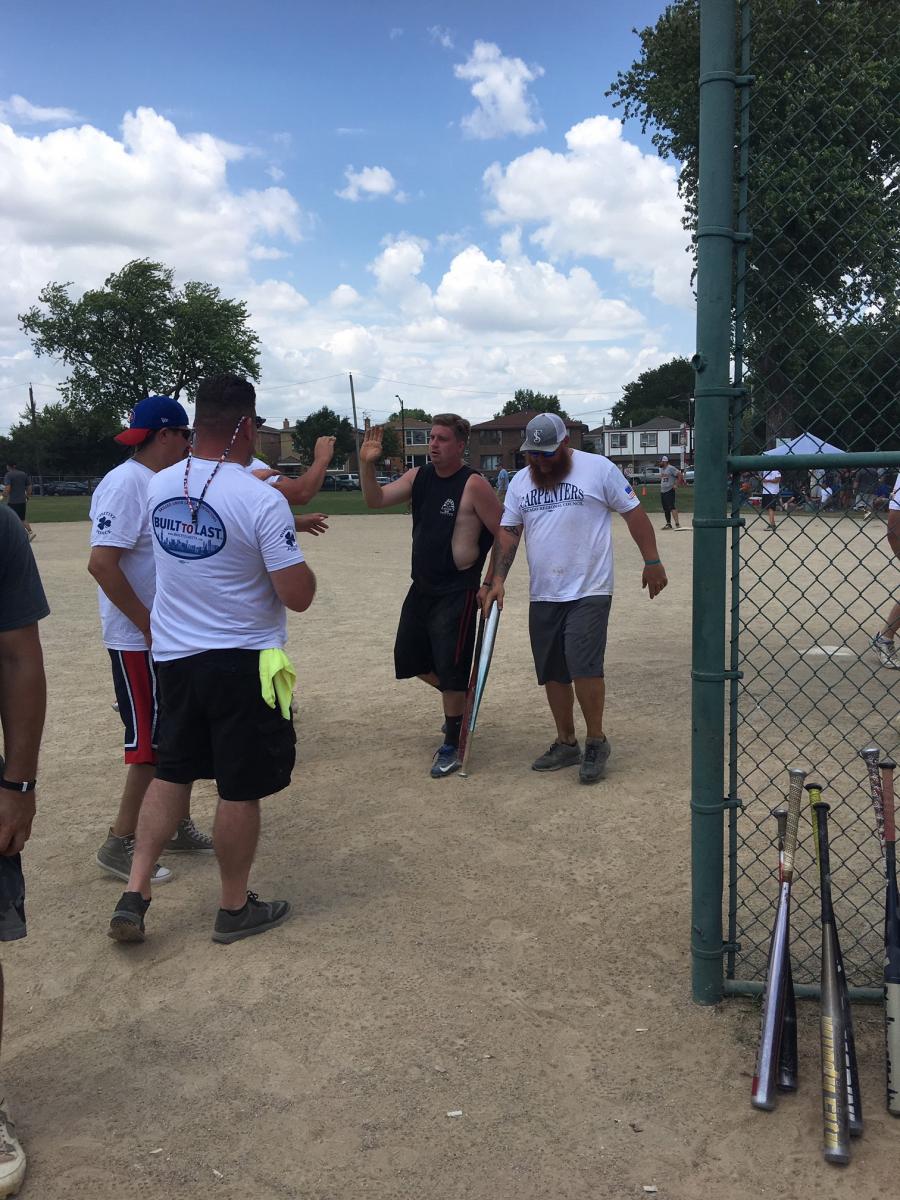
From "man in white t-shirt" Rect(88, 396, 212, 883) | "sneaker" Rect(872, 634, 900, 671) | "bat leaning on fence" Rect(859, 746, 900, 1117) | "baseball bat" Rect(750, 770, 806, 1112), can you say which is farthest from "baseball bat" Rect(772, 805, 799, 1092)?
"sneaker" Rect(872, 634, 900, 671)

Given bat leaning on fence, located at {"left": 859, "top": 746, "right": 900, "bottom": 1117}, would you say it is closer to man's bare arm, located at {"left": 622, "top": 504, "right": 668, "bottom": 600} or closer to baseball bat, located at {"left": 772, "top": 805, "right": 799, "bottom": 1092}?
baseball bat, located at {"left": 772, "top": 805, "right": 799, "bottom": 1092}

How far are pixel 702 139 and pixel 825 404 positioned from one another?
825 mm

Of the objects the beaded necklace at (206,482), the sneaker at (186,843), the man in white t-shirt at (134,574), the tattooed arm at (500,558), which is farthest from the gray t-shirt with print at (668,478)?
the beaded necklace at (206,482)

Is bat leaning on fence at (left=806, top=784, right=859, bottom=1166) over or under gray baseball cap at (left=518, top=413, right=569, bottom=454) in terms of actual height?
under

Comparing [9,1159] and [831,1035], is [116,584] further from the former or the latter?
[831,1035]

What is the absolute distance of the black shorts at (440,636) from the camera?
17.6ft

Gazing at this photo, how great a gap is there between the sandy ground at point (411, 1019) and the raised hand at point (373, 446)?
5.79 ft

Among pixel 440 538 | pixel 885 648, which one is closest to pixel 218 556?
pixel 440 538

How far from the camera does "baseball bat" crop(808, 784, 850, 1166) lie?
92.4 inches

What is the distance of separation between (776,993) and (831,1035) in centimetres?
17

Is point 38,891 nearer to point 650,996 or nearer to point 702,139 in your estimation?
point 650,996

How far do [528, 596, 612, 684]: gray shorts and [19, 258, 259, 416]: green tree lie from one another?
63.1 metres

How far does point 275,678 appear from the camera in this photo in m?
3.33

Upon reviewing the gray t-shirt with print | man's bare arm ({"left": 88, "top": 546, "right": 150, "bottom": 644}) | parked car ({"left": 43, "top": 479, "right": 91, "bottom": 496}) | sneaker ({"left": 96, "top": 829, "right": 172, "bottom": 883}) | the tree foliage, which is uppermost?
the tree foliage
